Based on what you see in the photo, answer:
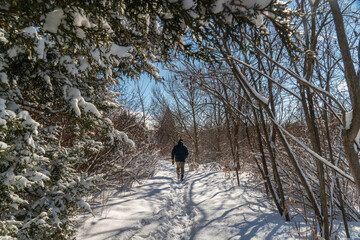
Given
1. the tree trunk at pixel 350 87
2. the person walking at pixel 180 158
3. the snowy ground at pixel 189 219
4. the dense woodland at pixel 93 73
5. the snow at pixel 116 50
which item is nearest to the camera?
the tree trunk at pixel 350 87

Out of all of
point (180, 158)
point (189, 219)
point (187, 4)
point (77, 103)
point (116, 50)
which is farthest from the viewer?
point (180, 158)

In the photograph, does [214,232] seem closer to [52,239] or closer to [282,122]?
[52,239]

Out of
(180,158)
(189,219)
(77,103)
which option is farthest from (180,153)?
(77,103)

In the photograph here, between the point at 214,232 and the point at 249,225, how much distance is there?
0.60 meters

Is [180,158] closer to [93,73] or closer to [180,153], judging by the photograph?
[180,153]

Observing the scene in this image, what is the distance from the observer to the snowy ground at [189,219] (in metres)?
2.87

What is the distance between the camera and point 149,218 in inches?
140

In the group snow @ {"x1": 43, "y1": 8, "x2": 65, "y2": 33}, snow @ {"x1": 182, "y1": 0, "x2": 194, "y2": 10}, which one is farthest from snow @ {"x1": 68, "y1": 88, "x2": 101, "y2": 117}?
snow @ {"x1": 182, "y1": 0, "x2": 194, "y2": 10}

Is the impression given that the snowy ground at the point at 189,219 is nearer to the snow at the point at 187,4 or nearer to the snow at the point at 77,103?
the snow at the point at 77,103

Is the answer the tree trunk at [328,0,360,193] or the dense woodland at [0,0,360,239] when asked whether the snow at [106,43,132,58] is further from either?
the tree trunk at [328,0,360,193]

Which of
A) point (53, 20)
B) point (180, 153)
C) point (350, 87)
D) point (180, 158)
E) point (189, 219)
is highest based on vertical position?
point (53, 20)

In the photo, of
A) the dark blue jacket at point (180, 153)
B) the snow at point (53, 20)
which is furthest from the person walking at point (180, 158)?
the snow at point (53, 20)

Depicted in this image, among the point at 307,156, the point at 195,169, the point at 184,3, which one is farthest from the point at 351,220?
the point at 195,169

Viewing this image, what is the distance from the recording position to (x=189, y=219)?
370cm
